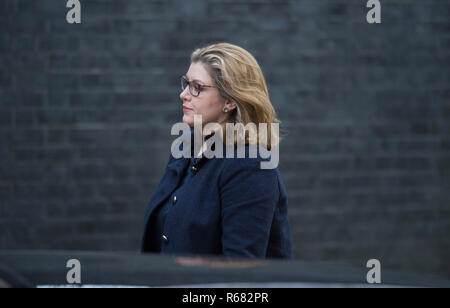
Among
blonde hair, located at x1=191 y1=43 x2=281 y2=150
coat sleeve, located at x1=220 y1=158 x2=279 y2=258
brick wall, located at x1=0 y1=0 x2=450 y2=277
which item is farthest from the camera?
brick wall, located at x1=0 y1=0 x2=450 y2=277

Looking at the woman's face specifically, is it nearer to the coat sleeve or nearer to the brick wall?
the coat sleeve

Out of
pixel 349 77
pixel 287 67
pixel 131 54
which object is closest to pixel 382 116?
pixel 349 77

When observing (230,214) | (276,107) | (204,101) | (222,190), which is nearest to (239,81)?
(204,101)

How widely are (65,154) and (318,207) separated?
2455mm

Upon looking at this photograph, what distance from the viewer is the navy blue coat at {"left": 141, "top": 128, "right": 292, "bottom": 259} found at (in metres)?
2.51

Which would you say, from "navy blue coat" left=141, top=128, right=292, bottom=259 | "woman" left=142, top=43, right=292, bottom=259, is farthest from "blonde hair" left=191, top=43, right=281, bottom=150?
"navy blue coat" left=141, top=128, right=292, bottom=259

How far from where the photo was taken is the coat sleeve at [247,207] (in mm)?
2502

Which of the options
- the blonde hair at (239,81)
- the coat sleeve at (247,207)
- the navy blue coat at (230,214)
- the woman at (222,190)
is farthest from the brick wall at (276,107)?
the coat sleeve at (247,207)

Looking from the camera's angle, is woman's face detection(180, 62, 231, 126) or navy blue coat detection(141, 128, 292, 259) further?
woman's face detection(180, 62, 231, 126)

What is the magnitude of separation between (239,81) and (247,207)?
2.07ft

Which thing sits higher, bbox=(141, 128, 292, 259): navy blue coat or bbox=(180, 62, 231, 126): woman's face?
bbox=(180, 62, 231, 126): woman's face

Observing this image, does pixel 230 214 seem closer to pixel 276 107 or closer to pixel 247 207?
pixel 247 207

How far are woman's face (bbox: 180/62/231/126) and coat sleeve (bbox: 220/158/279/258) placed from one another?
0.38 meters

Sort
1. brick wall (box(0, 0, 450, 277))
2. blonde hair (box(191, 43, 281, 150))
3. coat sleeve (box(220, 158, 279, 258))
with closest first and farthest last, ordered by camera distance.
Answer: coat sleeve (box(220, 158, 279, 258))
blonde hair (box(191, 43, 281, 150))
brick wall (box(0, 0, 450, 277))
